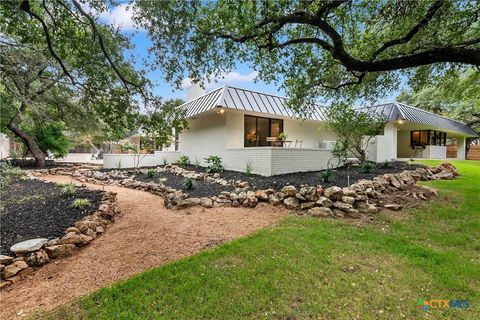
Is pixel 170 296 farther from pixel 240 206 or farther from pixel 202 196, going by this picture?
pixel 202 196

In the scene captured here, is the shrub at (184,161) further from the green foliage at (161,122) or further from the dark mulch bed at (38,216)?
the green foliage at (161,122)

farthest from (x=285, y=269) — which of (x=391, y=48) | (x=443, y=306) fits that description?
(x=391, y=48)

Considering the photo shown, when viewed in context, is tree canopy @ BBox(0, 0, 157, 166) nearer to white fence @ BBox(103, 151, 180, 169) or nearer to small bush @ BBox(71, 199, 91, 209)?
small bush @ BBox(71, 199, 91, 209)

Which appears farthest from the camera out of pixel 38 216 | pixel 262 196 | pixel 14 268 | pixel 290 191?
pixel 262 196

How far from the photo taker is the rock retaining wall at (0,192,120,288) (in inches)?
124

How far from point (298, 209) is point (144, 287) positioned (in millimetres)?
3955

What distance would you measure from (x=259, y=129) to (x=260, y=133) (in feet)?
0.73

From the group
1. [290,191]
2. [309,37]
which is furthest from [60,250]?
Answer: [309,37]

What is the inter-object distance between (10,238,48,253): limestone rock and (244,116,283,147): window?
9173 mm

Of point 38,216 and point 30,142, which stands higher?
point 30,142

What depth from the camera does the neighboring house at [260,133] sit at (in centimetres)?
895

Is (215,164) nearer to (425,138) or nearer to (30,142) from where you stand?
(30,142)

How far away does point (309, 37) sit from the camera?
6.32 meters

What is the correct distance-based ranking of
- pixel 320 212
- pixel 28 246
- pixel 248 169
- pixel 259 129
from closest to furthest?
pixel 28 246 < pixel 320 212 < pixel 248 169 < pixel 259 129
